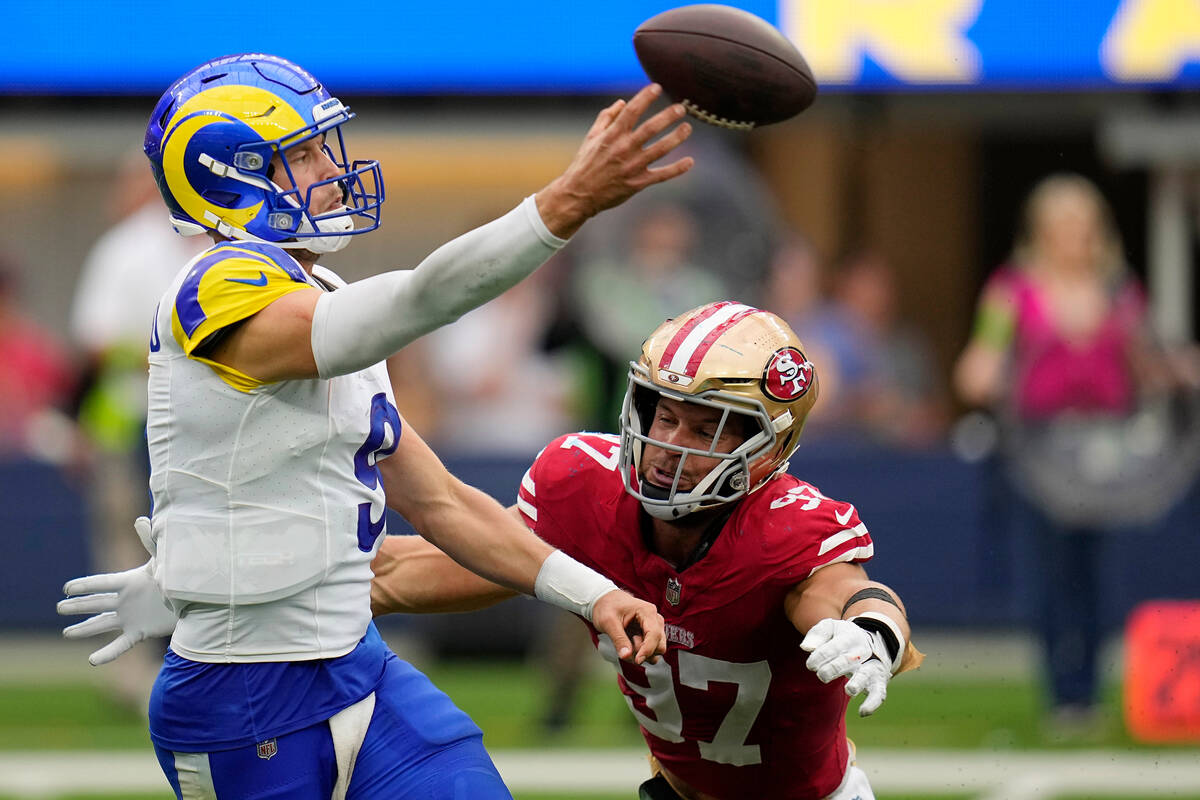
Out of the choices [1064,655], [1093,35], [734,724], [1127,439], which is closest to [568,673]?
[1064,655]

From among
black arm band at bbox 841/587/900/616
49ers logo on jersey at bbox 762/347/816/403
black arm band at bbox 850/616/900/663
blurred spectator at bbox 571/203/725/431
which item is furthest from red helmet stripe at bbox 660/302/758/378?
blurred spectator at bbox 571/203/725/431

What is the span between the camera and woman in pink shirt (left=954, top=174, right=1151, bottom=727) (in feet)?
22.4

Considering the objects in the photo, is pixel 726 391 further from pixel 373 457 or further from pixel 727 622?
pixel 373 457

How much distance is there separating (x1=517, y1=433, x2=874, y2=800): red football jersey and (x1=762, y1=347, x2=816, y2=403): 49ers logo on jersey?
0.68 feet

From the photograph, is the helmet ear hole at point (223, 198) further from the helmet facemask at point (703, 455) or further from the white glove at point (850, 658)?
the white glove at point (850, 658)

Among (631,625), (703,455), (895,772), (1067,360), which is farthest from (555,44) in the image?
(631,625)

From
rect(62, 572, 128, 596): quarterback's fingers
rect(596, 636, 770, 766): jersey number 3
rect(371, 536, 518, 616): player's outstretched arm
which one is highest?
rect(62, 572, 128, 596): quarterback's fingers

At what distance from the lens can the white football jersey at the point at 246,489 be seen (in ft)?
9.71

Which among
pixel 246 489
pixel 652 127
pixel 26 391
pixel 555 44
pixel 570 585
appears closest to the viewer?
pixel 652 127

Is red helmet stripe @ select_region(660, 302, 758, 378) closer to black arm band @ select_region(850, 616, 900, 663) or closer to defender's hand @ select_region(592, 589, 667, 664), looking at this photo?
defender's hand @ select_region(592, 589, 667, 664)

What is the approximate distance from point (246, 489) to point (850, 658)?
1045 millimetres

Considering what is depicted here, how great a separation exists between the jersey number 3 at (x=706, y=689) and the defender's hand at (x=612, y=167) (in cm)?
101

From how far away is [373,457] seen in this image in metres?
3.17

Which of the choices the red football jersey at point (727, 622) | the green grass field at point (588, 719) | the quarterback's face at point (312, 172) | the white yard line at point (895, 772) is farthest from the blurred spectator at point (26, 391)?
the quarterback's face at point (312, 172)
